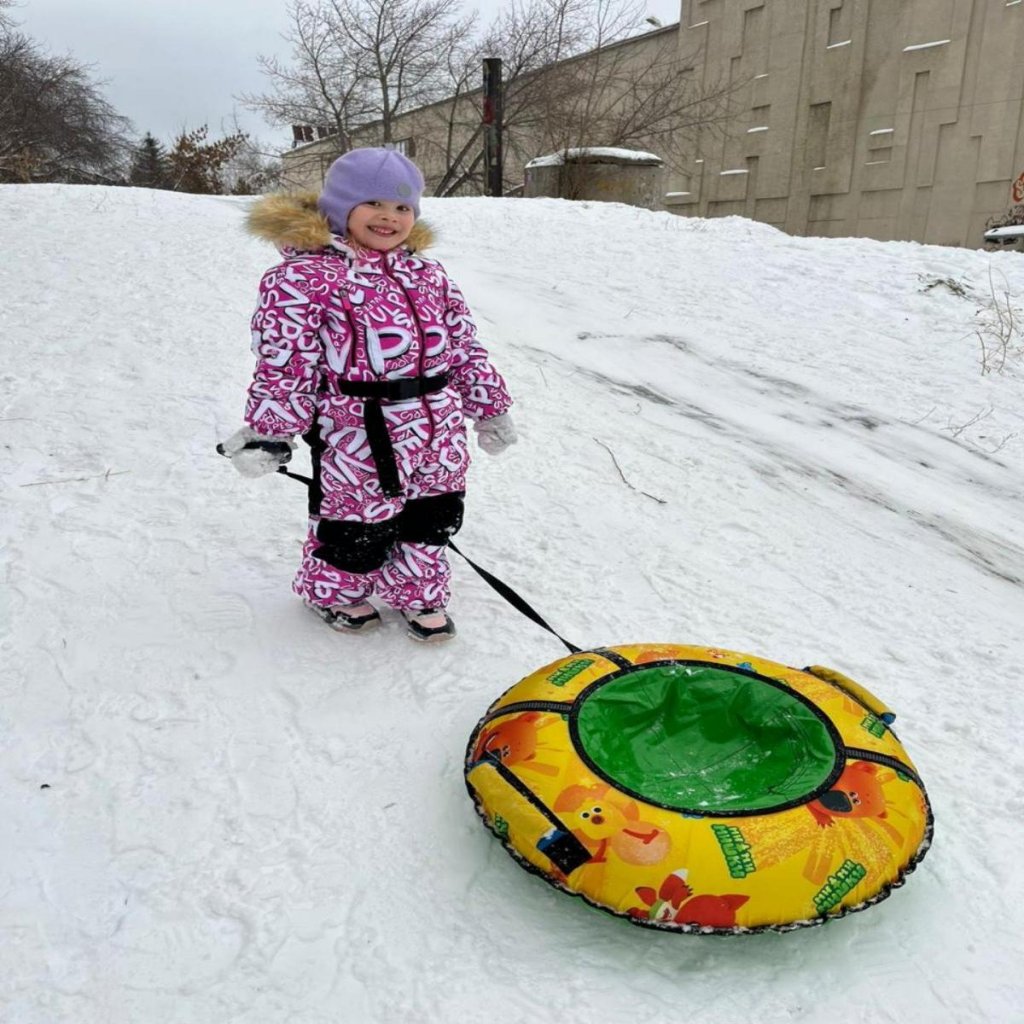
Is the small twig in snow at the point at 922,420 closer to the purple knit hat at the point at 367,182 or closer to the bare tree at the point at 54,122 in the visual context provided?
the purple knit hat at the point at 367,182

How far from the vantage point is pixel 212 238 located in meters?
7.57

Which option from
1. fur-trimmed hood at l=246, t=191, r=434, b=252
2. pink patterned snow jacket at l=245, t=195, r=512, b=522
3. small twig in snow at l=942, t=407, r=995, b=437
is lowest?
small twig in snow at l=942, t=407, r=995, b=437

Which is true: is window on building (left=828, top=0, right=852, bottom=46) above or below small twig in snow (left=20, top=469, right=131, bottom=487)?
above

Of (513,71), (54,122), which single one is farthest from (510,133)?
(54,122)

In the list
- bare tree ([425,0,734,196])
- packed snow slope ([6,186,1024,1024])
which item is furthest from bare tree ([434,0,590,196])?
packed snow slope ([6,186,1024,1024])

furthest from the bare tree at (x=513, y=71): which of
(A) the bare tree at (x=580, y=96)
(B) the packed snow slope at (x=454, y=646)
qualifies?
(B) the packed snow slope at (x=454, y=646)

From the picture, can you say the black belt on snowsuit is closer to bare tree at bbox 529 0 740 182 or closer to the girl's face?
the girl's face

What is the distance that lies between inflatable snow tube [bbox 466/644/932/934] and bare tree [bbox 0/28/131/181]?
22068 millimetres

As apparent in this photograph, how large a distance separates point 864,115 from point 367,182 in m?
17.1

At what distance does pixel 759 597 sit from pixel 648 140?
17.5 metres

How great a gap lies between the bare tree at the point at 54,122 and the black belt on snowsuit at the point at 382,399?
2130 centimetres

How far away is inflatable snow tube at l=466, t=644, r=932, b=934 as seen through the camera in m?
1.69

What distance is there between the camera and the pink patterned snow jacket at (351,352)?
7.61ft

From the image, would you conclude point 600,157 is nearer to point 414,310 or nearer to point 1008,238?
point 1008,238
